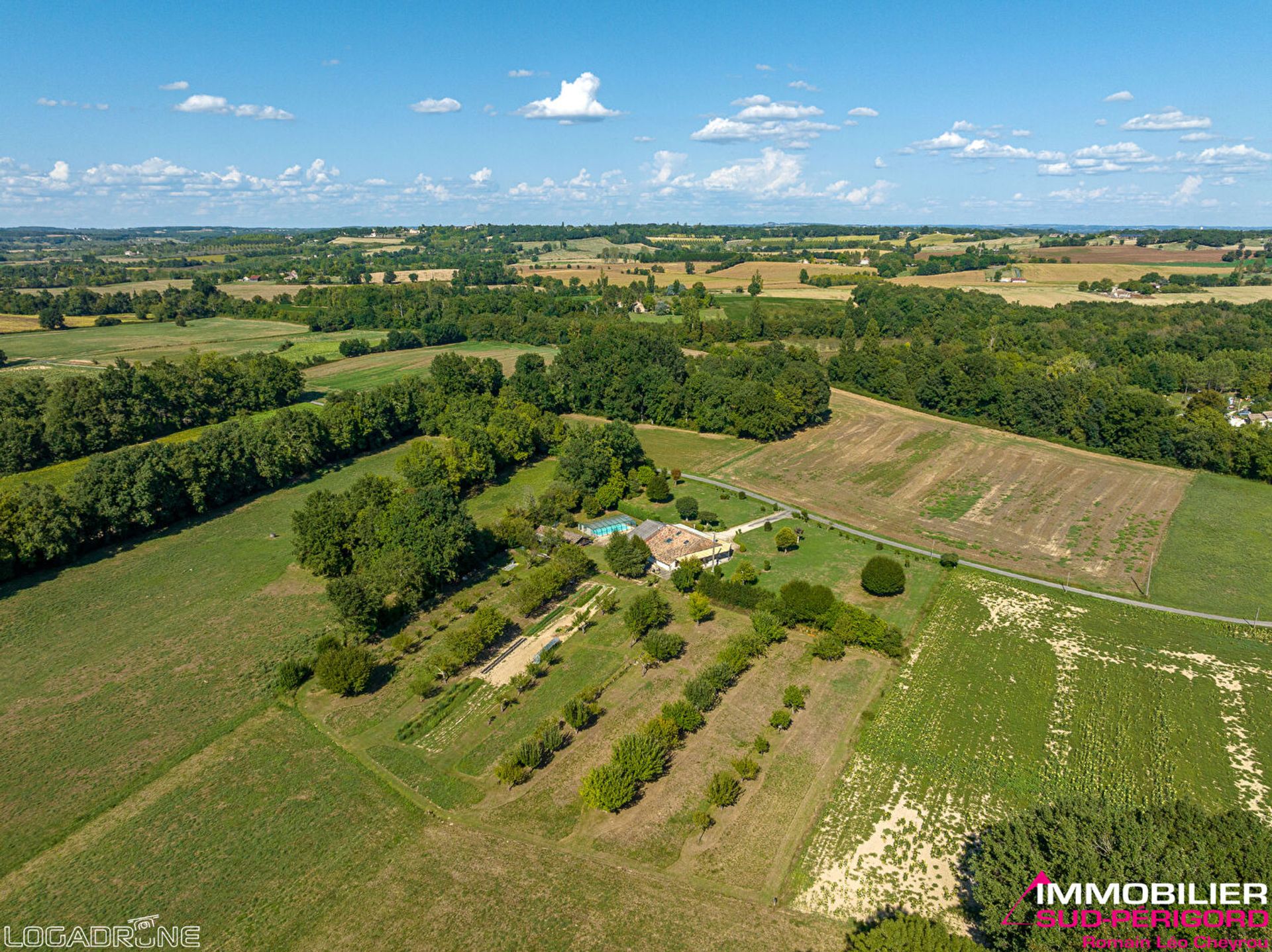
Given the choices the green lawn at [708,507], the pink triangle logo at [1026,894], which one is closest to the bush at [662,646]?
the green lawn at [708,507]

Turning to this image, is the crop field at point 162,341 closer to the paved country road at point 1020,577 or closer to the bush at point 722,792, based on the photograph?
the paved country road at point 1020,577

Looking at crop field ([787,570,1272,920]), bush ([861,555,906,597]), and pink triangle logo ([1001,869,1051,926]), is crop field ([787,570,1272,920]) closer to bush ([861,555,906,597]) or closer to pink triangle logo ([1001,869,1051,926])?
bush ([861,555,906,597])

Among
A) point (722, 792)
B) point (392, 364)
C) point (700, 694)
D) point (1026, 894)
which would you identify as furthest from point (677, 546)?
point (392, 364)

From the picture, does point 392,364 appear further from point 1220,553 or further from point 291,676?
point 1220,553

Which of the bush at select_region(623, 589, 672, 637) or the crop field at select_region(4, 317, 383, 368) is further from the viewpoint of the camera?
the crop field at select_region(4, 317, 383, 368)

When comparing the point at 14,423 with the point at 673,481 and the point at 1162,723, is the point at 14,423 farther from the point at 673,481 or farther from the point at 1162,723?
the point at 1162,723

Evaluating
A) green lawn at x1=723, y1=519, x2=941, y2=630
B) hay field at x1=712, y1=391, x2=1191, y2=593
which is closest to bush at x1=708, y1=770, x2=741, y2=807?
green lawn at x1=723, y1=519, x2=941, y2=630

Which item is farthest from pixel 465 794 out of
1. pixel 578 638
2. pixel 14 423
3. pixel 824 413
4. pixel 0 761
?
pixel 824 413
